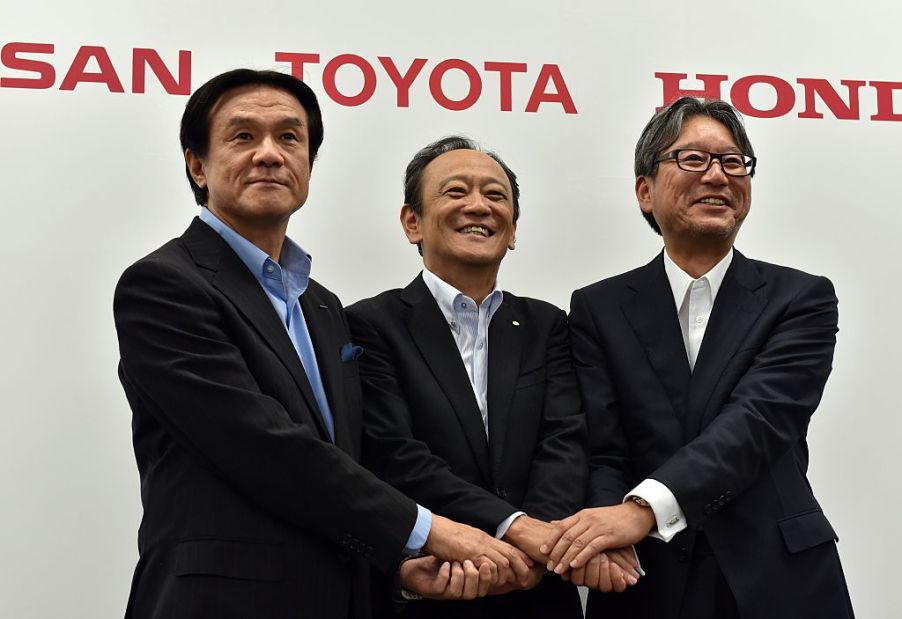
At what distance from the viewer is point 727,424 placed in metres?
2.15

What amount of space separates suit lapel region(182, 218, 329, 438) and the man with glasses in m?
0.63

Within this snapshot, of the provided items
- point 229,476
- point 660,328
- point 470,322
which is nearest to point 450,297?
point 470,322

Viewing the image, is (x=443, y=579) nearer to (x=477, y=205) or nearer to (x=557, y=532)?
(x=557, y=532)

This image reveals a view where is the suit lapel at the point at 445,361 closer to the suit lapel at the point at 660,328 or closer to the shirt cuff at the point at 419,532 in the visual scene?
the shirt cuff at the point at 419,532

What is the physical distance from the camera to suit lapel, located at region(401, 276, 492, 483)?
2.29 m

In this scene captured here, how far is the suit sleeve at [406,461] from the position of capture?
214 centimetres

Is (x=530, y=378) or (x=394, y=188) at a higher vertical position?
(x=394, y=188)

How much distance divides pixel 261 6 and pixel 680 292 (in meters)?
1.51

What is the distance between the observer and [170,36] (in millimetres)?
2936

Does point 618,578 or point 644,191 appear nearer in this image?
point 618,578

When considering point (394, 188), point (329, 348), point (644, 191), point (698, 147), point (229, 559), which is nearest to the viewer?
point (229, 559)

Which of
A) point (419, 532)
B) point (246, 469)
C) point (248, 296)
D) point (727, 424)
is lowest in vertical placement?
point (419, 532)

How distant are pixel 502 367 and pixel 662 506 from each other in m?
0.51

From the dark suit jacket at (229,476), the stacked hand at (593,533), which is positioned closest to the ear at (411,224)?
the dark suit jacket at (229,476)
